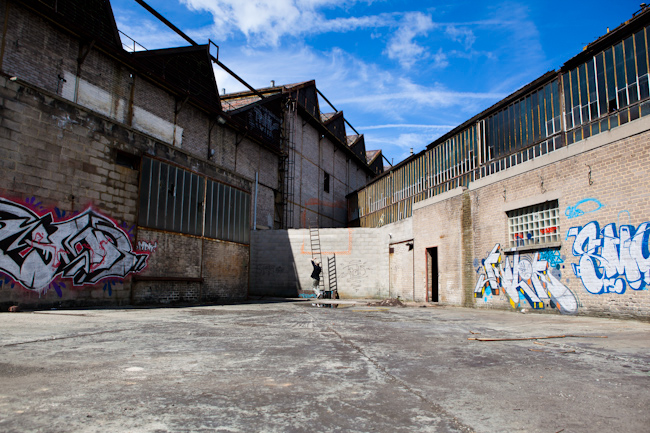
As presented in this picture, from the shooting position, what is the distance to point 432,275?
1716cm

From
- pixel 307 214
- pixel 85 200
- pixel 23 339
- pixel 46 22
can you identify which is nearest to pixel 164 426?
pixel 23 339

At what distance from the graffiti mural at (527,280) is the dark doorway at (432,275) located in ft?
9.99

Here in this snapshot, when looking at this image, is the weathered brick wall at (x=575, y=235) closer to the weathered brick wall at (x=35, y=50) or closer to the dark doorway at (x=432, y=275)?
the dark doorway at (x=432, y=275)

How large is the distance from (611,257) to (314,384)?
9015 mm

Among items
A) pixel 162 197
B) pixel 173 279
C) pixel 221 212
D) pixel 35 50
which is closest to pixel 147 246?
pixel 173 279

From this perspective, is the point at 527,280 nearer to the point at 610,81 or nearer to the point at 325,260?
the point at 610,81

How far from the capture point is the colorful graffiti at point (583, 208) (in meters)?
9.70

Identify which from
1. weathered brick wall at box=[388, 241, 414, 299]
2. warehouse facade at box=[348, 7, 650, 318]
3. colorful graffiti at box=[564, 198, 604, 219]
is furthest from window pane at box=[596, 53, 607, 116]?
weathered brick wall at box=[388, 241, 414, 299]

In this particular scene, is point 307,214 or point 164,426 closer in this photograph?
point 164,426

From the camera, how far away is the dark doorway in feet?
54.3

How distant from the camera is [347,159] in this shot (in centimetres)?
3553

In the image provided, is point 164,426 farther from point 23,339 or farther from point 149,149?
point 149,149

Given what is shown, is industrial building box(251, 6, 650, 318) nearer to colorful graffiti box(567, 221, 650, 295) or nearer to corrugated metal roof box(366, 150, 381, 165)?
colorful graffiti box(567, 221, 650, 295)

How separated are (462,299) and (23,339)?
12711mm
